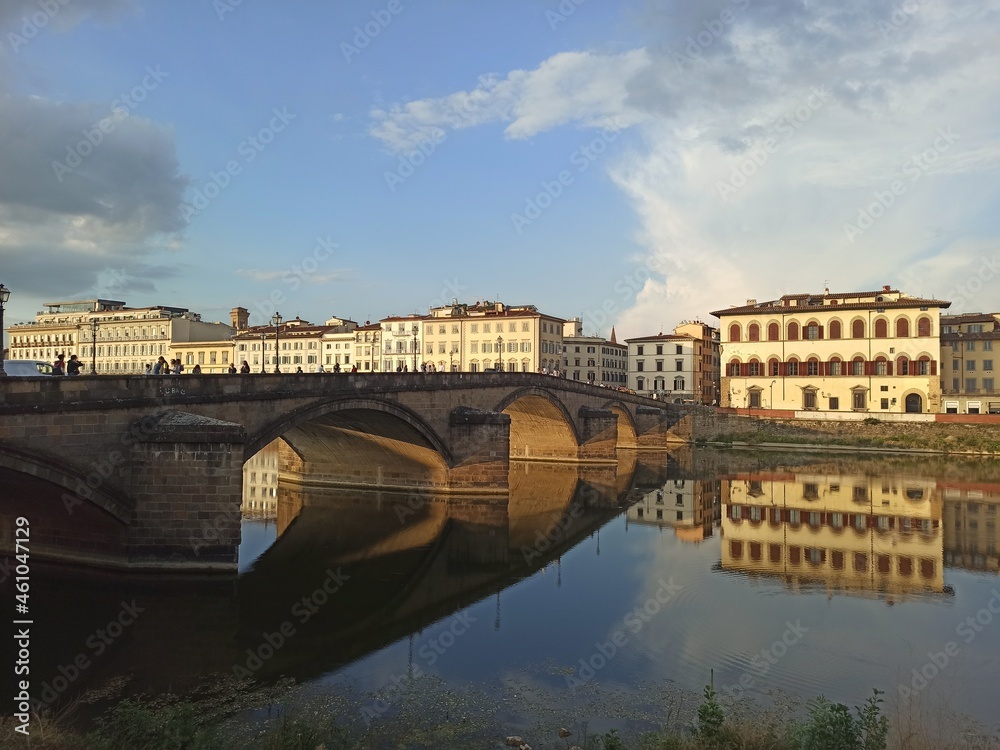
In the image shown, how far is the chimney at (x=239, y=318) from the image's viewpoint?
301 ft

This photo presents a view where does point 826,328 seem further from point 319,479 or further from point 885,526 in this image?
point 319,479

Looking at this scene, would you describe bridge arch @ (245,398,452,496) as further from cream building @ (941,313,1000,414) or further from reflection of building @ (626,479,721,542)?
cream building @ (941,313,1000,414)

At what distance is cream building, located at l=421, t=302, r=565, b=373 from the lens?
75.2 metres

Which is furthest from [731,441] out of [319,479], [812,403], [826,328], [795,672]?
[795,672]

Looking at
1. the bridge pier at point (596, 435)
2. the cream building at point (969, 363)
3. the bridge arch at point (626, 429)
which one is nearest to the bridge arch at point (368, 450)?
the bridge pier at point (596, 435)

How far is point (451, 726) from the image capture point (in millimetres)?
11422

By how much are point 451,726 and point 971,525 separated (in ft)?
85.4

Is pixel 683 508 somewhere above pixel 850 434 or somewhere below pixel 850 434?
below

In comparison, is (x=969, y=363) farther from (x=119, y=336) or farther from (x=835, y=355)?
(x=119, y=336)

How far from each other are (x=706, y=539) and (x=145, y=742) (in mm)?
21578

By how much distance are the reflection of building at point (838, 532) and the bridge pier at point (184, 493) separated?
48.7 ft

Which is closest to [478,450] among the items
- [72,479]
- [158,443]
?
[158,443]

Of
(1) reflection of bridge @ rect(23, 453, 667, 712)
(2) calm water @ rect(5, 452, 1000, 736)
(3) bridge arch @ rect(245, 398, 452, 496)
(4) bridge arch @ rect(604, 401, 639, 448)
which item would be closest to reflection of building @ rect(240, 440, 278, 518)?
(2) calm water @ rect(5, 452, 1000, 736)

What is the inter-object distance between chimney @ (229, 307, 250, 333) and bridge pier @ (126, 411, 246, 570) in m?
76.4
